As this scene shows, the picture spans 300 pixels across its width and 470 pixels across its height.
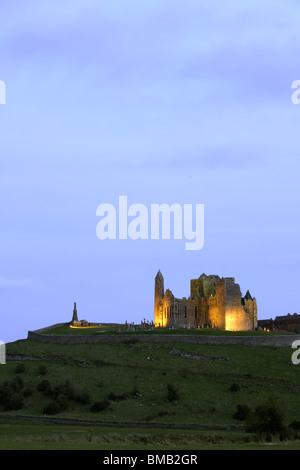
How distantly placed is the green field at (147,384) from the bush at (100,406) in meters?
0.12

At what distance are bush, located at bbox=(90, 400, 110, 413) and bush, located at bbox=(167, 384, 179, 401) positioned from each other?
7023 mm

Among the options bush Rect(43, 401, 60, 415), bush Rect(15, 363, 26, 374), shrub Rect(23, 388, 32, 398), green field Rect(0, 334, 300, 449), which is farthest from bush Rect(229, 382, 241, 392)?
bush Rect(15, 363, 26, 374)

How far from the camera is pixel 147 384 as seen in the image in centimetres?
8606

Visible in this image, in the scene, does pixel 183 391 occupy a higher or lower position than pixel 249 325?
lower

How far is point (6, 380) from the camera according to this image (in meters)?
89.9

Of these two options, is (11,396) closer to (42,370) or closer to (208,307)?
(42,370)

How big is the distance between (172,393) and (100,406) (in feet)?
27.4

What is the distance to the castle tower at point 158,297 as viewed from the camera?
125 meters

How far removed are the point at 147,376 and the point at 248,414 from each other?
21804 millimetres
